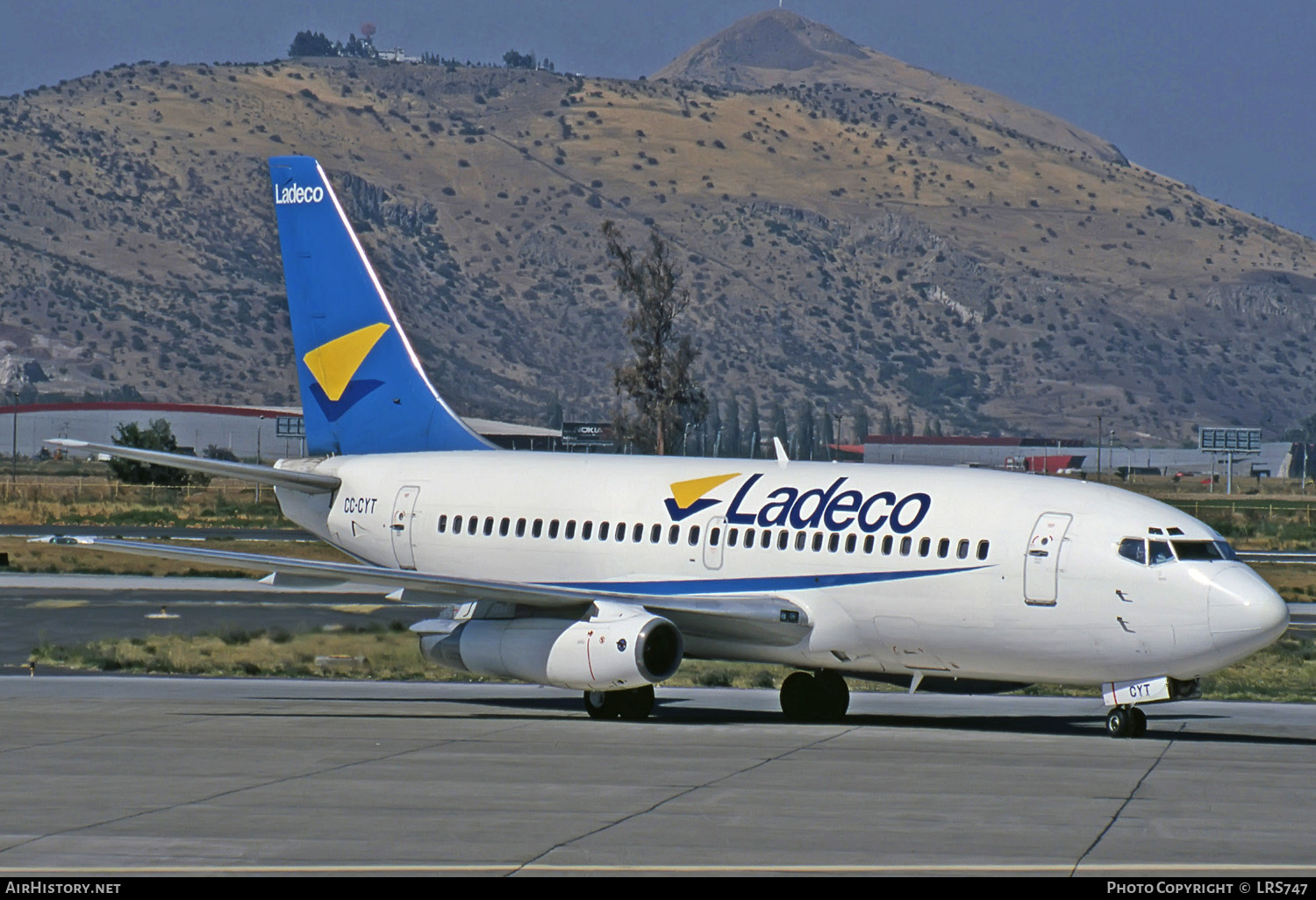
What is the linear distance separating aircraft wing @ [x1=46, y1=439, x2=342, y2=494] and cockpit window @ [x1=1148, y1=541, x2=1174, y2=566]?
1475 cm

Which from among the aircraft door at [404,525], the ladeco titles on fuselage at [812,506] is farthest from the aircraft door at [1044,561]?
the aircraft door at [404,525]

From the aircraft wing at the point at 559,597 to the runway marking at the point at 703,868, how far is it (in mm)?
11586

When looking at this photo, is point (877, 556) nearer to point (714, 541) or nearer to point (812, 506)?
point (812, 506)

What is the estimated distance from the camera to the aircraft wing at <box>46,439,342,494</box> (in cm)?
2945

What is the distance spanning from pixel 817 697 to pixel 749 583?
8.16 feet

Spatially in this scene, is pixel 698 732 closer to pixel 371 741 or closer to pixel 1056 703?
pixel 371 741

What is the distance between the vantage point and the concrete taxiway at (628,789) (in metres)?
16.2

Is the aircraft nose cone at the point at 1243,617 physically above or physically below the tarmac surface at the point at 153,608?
above

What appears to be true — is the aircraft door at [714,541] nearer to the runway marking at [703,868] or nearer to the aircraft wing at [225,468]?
the aircraft wing at [225,468]

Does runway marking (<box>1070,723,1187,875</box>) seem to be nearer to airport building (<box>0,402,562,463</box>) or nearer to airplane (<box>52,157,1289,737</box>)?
airplane (<box>52,157,1289,737</box>)

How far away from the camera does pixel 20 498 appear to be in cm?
10838

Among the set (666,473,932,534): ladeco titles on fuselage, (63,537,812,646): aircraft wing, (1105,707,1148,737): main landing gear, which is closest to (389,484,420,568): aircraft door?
(63,537,812,646): aircraft wing

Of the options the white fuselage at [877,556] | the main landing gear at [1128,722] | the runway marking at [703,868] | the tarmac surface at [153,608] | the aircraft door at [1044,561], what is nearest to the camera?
the runway marking at [703,868]
